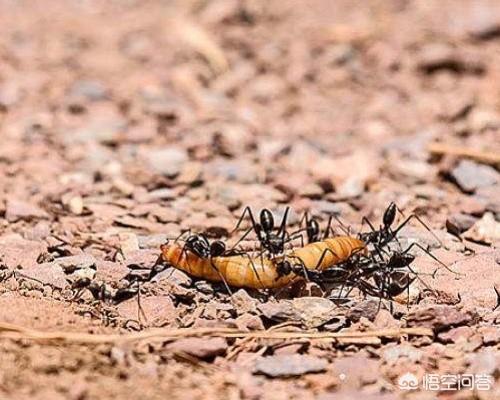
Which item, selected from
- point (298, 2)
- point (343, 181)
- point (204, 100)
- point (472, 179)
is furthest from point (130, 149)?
point (298, 2)

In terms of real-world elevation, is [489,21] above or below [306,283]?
above

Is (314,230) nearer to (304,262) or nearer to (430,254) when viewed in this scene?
(304,262)

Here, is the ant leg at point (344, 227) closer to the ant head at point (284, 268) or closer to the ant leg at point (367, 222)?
the ant leg at point (367, 222)

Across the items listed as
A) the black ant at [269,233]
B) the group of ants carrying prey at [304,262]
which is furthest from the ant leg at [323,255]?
the black ant at [269,233]

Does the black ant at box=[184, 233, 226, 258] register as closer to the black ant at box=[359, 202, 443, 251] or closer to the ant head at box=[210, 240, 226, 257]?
the ant head at box=[210, 240, 226, 257]

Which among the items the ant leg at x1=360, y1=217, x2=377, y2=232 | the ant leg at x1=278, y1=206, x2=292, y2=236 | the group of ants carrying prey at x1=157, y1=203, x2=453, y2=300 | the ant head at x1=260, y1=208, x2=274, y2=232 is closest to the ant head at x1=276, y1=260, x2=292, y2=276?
the group of ants carrying prey at x1=157, y1=203, x2=453, y2=300

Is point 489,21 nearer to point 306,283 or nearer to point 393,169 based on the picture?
point 393,169
